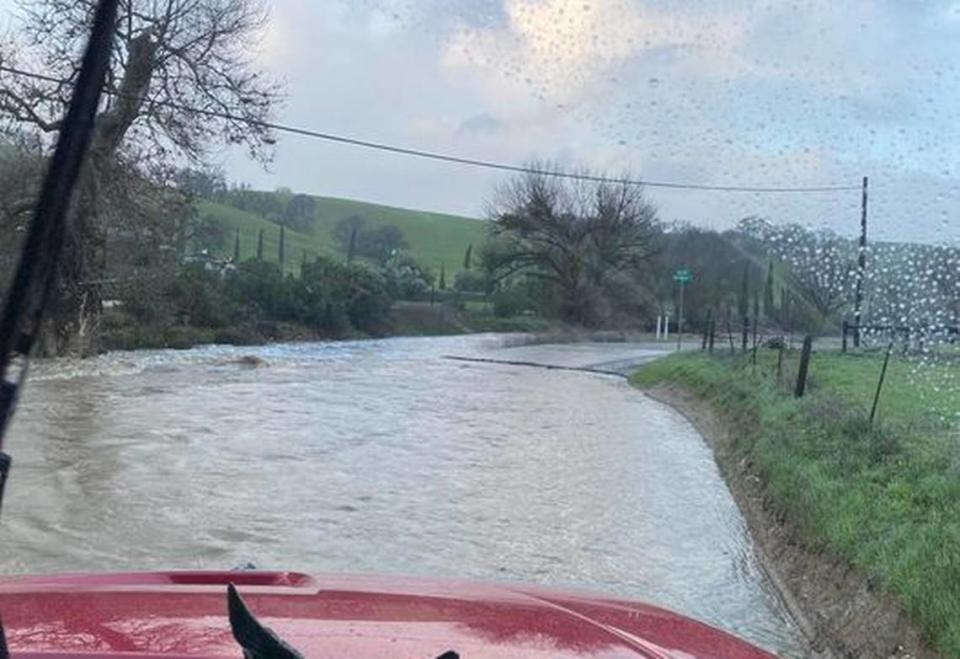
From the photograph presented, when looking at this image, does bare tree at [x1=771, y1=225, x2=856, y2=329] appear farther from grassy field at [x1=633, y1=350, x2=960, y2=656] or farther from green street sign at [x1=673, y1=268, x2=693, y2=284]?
green street sign at [x1=673, y1=268, x2=693, y2=284]

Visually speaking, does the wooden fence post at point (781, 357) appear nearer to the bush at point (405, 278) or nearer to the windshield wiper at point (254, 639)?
the windshield wiper at point (254, 639)

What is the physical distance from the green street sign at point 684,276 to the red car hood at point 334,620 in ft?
158

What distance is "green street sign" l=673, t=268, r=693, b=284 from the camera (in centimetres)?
5053

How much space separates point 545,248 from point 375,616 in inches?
2549

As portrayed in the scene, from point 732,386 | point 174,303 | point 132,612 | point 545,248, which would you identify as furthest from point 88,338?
point 545,248

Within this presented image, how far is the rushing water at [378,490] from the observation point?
9.46 meters

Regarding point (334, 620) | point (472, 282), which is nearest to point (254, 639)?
point (334, 620)

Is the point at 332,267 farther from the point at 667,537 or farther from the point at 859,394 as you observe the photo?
the point at 667,537

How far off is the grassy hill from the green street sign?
64.0 ft

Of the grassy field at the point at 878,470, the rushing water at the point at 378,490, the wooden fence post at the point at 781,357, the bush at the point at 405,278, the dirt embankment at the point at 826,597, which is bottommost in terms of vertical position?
the rushing water at the point at 378,490

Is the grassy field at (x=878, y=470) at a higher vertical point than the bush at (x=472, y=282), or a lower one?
lower

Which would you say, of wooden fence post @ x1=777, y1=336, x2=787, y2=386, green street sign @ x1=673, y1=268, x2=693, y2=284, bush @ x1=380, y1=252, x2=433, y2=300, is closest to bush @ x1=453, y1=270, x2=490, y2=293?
bush @ x1=380, y1=252, x2=433, y2=300

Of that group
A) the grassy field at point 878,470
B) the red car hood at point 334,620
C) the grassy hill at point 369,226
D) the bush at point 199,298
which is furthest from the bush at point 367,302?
the red car hood at point 334,620

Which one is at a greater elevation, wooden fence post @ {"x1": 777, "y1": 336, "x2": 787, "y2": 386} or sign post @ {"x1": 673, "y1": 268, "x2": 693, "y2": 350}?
sign post @ {"x1": 673, "y1": 268, "x2": 693, "y2": 350}
